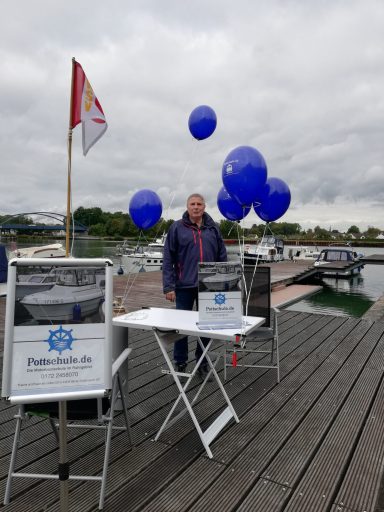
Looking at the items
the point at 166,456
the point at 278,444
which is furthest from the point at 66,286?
the point at 278,444

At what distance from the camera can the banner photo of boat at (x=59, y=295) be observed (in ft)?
4.81

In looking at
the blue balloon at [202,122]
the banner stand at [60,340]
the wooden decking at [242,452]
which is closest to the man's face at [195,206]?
the wooden decking at [242,452]

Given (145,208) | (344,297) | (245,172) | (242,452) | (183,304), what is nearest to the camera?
(242,452)

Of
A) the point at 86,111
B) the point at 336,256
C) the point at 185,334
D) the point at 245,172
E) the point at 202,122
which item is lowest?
the point at 336,256

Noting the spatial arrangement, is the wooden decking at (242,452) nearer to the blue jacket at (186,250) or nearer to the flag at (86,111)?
the blue jacket at (186,250)

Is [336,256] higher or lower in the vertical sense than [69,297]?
lower

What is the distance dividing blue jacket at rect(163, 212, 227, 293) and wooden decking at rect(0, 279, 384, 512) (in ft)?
3.07

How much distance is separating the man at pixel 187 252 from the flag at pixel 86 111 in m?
1.79

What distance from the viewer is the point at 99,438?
7.59 feet

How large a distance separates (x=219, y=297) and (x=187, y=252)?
0.96 m

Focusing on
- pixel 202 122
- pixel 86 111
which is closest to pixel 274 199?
pixel 202 122

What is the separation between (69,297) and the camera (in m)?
1.52

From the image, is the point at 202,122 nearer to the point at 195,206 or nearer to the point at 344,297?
the point at 195,206

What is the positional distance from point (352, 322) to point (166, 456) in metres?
4.28
